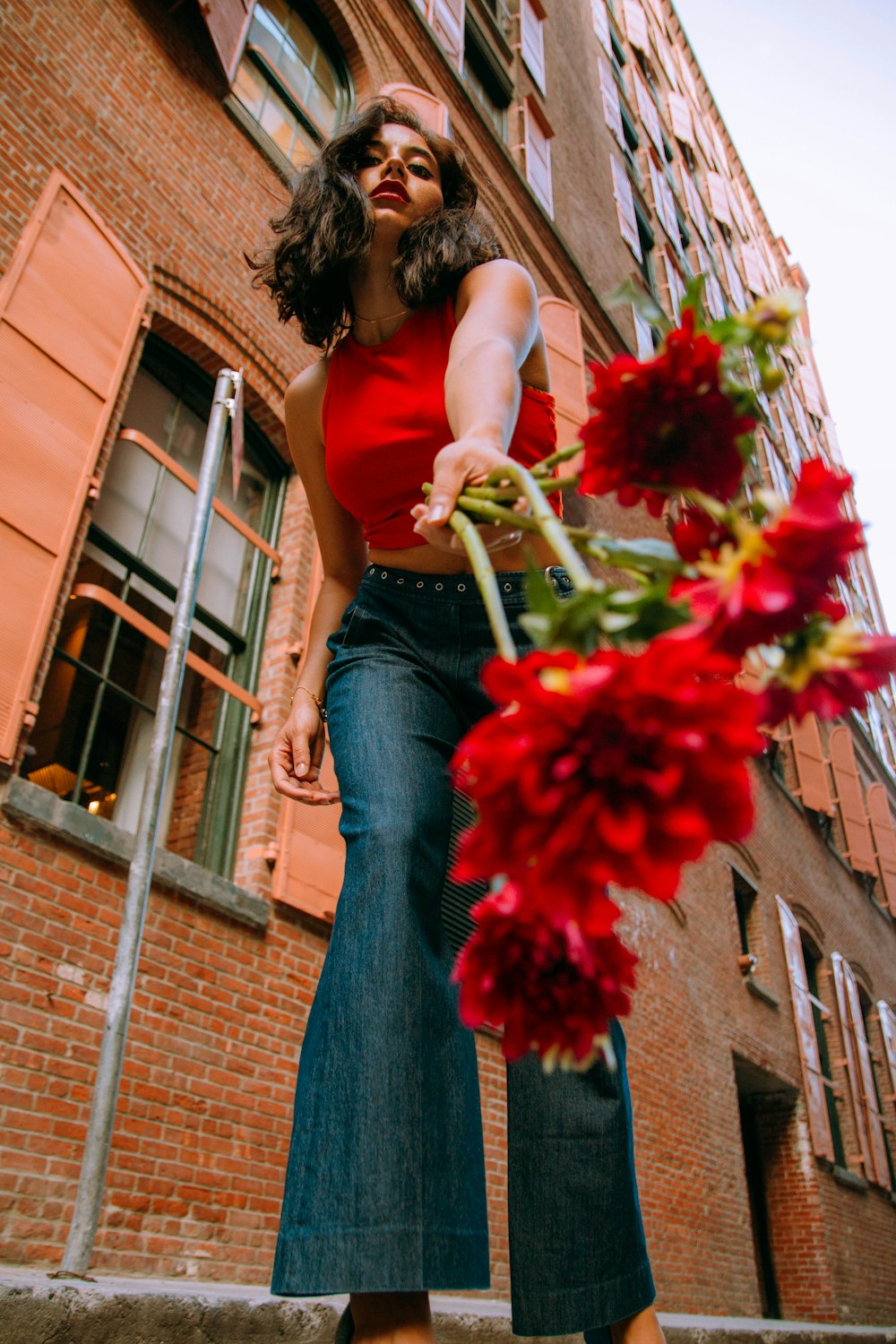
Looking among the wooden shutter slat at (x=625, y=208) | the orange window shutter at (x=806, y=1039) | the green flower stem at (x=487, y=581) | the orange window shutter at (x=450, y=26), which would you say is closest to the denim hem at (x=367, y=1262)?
the green flower stem at (x=487, y=581)

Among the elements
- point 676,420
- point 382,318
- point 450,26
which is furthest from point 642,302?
point 450,26

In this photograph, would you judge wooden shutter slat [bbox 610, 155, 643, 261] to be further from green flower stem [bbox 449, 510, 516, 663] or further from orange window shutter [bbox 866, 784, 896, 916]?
green flower stem [bbox 449, 510, 516, 663]

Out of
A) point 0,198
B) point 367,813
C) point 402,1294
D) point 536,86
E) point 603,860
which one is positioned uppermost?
point 536,86

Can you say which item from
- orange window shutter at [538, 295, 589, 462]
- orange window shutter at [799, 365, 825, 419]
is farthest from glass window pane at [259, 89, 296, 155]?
orange window shutter at [799, 365, 825, 419]

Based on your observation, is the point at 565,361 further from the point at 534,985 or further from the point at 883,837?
the point at 883,837

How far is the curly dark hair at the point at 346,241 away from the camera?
5.23 feet

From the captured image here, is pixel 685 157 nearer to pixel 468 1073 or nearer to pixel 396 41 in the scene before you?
pixel 396 41

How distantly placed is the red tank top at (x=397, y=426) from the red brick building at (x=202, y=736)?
434 mm

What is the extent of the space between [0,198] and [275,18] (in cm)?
469

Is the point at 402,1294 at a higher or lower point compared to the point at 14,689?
lower

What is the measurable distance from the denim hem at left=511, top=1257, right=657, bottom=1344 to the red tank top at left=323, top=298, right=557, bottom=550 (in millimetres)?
1030

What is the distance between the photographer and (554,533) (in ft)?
2.03

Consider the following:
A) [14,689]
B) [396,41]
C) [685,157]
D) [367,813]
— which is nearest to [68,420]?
[14,689]

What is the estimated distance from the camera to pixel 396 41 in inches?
343
